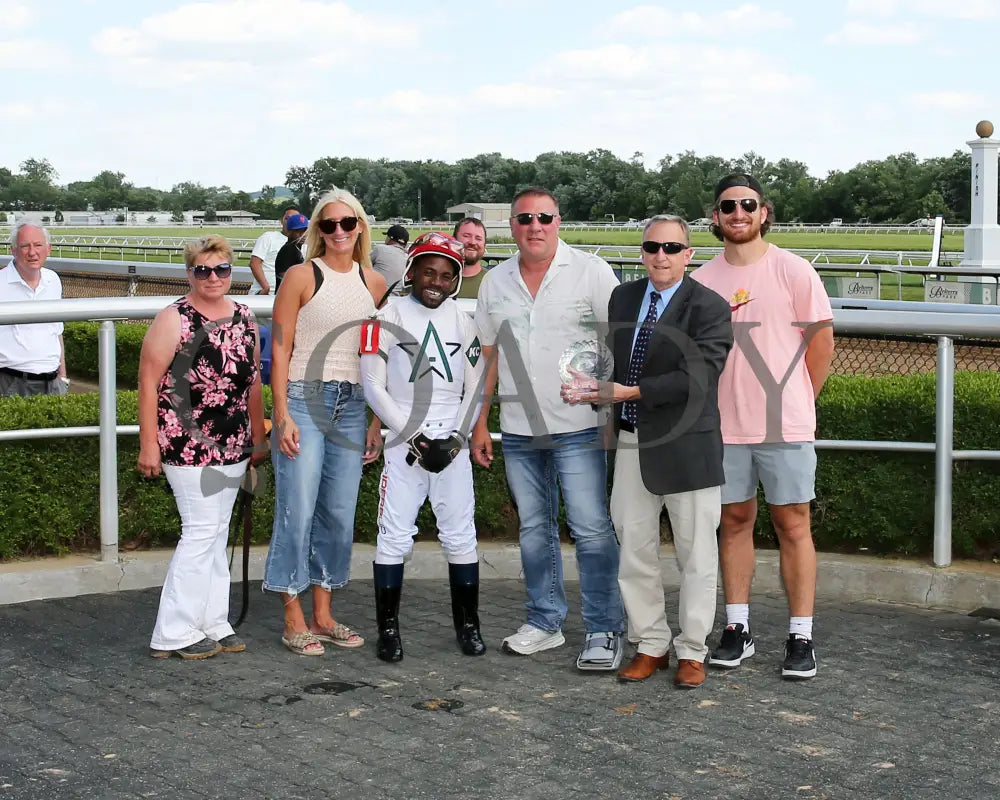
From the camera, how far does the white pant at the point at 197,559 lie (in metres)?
5.20

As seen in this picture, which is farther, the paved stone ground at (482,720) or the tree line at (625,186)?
the tree line at (625,186)

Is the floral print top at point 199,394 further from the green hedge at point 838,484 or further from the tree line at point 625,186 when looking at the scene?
the tree line at point 625,186

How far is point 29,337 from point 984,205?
26.6m

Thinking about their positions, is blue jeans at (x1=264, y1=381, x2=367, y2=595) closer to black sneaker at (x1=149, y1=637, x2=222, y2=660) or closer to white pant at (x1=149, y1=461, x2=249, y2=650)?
white pant at (x1=149, y1=461, x2=249, y2=650)

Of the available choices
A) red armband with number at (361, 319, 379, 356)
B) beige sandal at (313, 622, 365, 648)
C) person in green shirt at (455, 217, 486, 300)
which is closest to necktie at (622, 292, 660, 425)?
red armband with number at (361, 319, 379, 356)

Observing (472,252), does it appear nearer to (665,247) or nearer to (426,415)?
(426,415)

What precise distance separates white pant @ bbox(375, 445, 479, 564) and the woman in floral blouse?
62cm

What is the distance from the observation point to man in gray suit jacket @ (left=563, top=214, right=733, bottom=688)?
4.81 metres

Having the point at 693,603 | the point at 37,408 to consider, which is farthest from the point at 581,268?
the point at 37,408

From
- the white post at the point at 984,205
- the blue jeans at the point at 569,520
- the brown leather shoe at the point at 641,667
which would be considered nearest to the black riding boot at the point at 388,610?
the blue jeans at the point at 569,520

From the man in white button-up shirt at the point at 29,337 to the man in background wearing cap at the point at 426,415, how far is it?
3.22 metres

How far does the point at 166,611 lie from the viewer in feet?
16.9

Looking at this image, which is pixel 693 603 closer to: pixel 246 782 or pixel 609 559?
pixel 609 559

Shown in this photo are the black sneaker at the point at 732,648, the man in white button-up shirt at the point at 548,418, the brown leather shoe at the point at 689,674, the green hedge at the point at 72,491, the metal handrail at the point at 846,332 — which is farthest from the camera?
the green hedge at the point at 72,491
